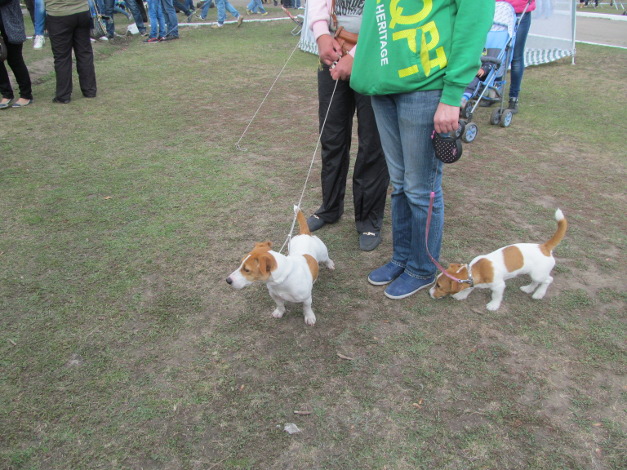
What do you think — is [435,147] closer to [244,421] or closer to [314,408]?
[314,408]

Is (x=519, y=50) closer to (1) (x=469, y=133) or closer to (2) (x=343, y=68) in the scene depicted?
(1) (x=469, y=133)

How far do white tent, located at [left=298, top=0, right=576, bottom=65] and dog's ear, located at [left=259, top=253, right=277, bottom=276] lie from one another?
22.9 feet

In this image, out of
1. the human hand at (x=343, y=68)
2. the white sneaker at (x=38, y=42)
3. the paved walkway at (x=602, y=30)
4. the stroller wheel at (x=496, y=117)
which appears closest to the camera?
the human hand at (x=343, y=68)

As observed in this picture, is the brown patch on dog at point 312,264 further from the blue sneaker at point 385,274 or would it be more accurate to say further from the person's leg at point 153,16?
the person's leg at point 153,16

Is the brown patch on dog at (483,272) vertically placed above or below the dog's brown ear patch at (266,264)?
below

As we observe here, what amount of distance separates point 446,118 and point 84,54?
20.1 feet

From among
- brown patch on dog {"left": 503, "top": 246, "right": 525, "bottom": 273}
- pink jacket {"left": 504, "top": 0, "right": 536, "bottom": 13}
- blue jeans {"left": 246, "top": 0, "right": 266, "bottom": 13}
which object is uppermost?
blue jeans {"left": 246, "top": 0, "right": 266, "bottom": 13}

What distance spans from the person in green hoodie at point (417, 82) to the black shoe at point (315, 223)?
81 centimetres

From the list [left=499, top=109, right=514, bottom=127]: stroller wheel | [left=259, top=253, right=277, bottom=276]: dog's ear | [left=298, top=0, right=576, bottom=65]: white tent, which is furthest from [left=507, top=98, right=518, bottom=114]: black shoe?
[left=259, top=253, right=277, bottom=276]: dog's ear

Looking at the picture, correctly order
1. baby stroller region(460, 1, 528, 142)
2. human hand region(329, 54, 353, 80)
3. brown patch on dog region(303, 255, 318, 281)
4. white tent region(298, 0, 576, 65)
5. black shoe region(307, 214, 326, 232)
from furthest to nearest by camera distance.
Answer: white tent region(298, 0, 576, 65), baby stroller region(460, 1, 528, 142), black shoe region(307, 214, 326, 232), human hand region(329, 54, 353, 80), brown patch on dog region(303, 255, 318, 281)

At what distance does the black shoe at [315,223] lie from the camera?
335 cm

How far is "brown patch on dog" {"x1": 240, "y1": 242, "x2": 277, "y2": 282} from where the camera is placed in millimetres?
2127

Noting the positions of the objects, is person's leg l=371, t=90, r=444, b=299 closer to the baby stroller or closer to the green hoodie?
the green hoodie

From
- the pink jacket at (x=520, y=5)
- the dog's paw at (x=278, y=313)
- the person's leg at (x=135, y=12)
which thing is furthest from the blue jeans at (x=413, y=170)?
the person's leg at (x=135, y=12)
